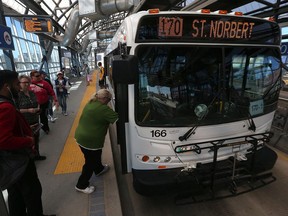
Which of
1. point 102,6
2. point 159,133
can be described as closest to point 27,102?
point 159,133

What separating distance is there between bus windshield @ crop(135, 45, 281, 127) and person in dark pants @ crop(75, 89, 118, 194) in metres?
0.48

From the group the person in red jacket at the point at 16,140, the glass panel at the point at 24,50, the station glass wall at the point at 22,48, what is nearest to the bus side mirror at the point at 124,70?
Answer: the person in red jacket at the point at 16,140

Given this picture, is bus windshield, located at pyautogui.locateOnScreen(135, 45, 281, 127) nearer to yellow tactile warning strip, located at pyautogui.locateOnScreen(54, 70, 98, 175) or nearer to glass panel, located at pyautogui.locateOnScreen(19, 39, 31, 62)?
yellow tactile warning strip, located at pyautogui.locateOnScreen(54, 70, 98, 175)

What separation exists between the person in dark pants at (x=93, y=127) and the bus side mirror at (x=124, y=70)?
0.63m

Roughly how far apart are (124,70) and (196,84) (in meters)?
1.08

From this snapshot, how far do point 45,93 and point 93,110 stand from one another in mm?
2884

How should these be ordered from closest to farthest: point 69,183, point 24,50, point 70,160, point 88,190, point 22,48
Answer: point 88,190
point 69,183
point 70,160
point 22,48
point 24,50

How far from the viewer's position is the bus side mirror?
221 cm

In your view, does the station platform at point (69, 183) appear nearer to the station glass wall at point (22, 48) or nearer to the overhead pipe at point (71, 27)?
the overhead pipe at point (71, 27)

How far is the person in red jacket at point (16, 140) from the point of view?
1763 millimetres

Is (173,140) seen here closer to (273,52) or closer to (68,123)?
(273,52)

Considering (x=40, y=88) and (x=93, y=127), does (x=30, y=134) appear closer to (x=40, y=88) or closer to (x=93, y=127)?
(x=93, y=127)

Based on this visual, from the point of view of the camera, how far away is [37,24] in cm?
→ 691

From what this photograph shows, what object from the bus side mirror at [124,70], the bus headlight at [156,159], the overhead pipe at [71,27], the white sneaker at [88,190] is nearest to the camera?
the bus side mirror at [124,70]
